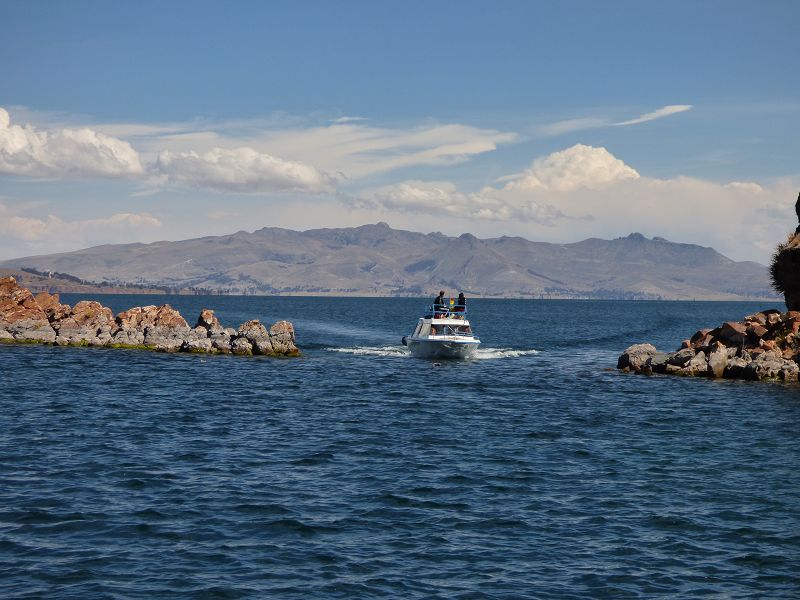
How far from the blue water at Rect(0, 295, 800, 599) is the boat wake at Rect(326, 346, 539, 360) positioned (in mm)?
29200

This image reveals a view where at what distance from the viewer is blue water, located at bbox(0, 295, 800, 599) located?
68.1ft

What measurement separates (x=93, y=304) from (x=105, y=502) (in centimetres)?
6514

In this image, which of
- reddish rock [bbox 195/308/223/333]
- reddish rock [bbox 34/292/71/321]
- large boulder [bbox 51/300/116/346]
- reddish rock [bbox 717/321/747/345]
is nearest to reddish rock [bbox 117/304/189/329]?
large boulder [bbox 51/300/116/346]

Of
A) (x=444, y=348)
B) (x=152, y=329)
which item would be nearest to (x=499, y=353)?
(x=444, y=348)

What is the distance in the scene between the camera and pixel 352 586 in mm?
20062

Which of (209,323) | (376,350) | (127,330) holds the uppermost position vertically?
(209,323)

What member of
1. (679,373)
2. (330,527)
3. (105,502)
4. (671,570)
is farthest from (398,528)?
(679,373)

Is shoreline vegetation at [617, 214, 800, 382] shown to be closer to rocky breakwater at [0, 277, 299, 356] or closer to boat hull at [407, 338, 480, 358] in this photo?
boat hull at [407, 338, 480, 358]

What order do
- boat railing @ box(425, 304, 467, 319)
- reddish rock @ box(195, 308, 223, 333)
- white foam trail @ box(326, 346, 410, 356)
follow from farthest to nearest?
white foam trail @ box(326, 346, 410, 356) → reddish rock @ box(195, 308, 223, 333) → boat railing @ box(425, 304, 467, 319)

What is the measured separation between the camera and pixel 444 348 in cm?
7644

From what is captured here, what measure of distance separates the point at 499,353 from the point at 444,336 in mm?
15680

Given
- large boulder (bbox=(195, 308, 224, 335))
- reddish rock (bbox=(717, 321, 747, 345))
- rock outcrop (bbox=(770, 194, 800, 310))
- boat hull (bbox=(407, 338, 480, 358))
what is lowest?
boat hull (bbox=(407, 338, 480, 358))

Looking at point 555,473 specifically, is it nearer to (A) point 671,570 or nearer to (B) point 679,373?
(A) point 671,570

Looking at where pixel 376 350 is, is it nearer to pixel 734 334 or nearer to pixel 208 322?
pixel 208 322
